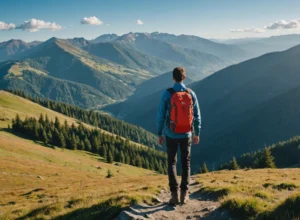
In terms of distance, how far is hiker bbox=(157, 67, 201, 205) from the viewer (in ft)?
37.2

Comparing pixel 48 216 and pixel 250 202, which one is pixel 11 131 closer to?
pixel 48 216

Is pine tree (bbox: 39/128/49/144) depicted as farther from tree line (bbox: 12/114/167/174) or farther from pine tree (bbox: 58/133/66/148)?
pine tree (bbox: 58/133/66/148)

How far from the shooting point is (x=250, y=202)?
10031 mm

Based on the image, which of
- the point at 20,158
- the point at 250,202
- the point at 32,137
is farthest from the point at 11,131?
the point at 250,202

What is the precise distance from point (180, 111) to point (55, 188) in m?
31.8

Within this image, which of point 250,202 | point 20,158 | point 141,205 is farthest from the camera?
point 20,158

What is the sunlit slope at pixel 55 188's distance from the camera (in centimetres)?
1349

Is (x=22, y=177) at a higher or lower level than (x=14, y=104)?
lower

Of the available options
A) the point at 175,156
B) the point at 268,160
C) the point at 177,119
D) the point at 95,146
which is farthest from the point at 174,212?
the point at 95,146

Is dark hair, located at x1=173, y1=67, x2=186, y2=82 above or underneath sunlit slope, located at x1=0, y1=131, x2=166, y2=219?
above

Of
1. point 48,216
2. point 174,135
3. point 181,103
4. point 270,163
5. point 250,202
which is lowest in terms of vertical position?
point 270,163

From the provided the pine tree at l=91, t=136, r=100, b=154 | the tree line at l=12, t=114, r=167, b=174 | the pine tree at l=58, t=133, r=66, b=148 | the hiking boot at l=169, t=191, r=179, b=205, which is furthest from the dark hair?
the pine tree at l=91, t=136, r=100, b=154

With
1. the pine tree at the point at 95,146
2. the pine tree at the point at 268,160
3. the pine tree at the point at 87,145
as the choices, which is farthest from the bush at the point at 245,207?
the pine tree at the point at 87,145

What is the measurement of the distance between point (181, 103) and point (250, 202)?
178 inches
